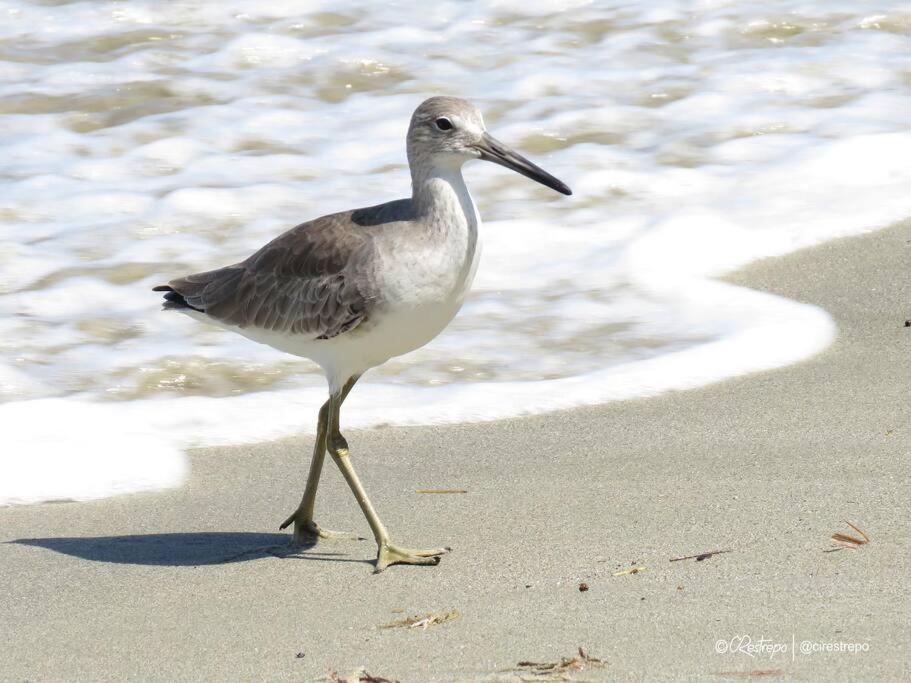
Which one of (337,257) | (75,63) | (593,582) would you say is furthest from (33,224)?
(593,582)

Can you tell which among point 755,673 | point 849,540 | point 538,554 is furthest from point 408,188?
point 755,673

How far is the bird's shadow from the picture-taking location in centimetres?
460

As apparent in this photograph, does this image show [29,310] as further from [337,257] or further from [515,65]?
[515,65]

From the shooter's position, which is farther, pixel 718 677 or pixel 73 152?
pixel 73 152

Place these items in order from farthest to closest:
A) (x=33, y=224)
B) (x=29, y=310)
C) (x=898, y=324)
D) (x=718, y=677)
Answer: (x=33, y=224) < (x=29, y=310) < (x=898, y=324) < (x=718, y=677)

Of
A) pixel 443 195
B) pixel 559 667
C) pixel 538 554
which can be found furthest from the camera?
pixel 443 195

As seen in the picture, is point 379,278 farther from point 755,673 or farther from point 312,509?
point 755,673

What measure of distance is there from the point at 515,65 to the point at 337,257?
6.77 m

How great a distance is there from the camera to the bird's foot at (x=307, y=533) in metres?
4.74

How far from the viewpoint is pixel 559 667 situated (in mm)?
3377

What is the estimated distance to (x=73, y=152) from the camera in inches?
381

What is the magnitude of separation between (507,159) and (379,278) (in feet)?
2.13

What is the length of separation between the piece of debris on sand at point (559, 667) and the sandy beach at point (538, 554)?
0.8 inches

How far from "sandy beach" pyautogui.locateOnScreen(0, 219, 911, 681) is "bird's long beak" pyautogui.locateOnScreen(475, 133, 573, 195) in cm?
109
